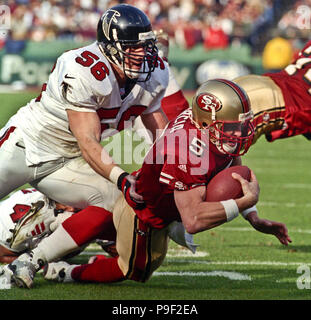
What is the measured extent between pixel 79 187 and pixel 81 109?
442 millimetres

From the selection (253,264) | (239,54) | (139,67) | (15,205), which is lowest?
(239,54)

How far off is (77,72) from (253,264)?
1604mm

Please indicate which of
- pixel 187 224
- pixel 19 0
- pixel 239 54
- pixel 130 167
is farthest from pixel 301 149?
pixel 19 0

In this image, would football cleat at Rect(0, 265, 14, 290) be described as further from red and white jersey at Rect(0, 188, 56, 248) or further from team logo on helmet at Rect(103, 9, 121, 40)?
team logo on helmet at Rect(103, 9, 121, 40)

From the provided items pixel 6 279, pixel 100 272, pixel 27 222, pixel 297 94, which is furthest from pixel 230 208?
pixel 297 94

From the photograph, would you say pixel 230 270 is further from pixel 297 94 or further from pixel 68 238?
pixel 297 94

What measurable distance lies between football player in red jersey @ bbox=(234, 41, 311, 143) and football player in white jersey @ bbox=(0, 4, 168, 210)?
122 cm

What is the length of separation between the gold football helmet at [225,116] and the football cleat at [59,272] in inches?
45.8

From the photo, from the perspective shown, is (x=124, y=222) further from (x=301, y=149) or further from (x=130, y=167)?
(x=301, y=149)

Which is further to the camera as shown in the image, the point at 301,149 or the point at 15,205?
the point at 301,149

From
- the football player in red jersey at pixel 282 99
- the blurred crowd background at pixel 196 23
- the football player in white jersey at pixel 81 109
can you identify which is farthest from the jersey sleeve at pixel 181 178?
the blurred crowd background at pixel 196 23

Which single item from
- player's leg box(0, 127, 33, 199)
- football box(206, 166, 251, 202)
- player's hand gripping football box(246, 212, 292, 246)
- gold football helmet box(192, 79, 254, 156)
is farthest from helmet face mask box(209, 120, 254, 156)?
player's leg box(0, 127, 33, 199)

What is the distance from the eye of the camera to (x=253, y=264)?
14.6 feet

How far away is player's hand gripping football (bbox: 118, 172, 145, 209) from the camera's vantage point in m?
3.44
